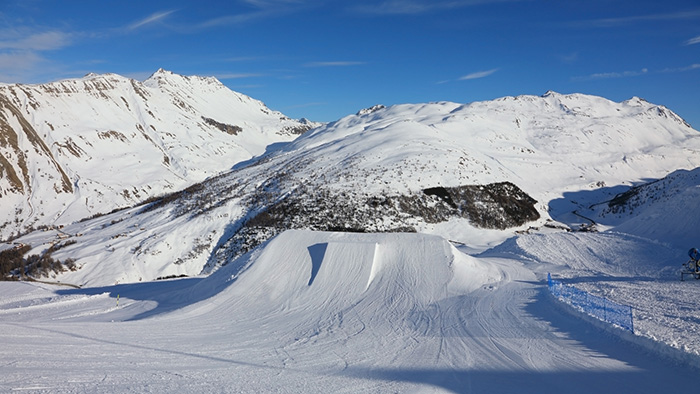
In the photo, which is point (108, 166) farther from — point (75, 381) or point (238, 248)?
point (75, 381)

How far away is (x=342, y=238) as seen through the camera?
77.4 feet

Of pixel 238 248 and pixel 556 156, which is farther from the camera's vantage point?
pixel 556 156

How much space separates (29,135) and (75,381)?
86676mm

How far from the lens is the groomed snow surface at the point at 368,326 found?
977 centimetres

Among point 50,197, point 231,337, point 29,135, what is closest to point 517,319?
point 231,337

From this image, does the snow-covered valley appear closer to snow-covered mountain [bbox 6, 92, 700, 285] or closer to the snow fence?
snow-covered mountain [bbox 6, 92, 700, 285]

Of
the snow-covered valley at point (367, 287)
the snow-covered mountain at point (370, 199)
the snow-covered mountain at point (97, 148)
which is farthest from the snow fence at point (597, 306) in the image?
the snow-covered mountain at point (97, 148)

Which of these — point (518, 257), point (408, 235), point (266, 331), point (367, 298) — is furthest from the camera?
point (518, 257)

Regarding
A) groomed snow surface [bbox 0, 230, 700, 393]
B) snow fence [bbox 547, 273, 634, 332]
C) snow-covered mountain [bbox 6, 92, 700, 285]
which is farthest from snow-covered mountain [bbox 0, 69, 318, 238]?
snow fence [bbox 547, 273, 634, 332]

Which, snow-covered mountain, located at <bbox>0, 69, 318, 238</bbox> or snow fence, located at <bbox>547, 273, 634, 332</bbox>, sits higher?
snow-covered mountain, located at <bbox>0, 69, 318, 238</bbox>

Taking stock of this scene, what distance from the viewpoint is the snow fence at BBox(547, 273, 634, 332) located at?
41.7 ft

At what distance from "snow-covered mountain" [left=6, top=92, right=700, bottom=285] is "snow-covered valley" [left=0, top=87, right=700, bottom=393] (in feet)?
0.85

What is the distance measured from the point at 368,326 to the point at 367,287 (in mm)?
4366

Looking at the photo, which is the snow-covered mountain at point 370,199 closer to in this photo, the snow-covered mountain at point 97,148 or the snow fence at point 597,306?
the snow fence at point 597,306
